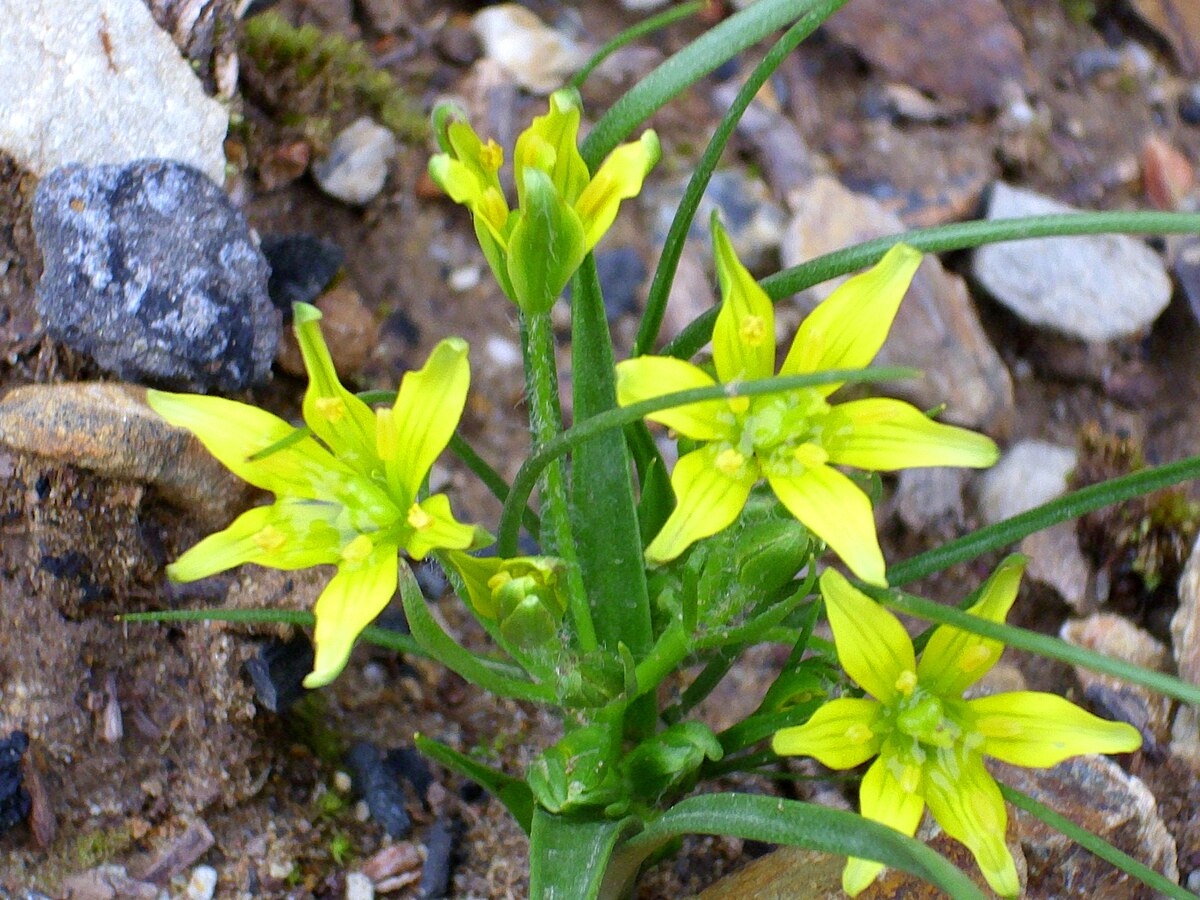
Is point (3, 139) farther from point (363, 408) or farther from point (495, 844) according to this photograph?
point (495, 844)

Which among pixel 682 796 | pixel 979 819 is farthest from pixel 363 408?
pixel 979 819

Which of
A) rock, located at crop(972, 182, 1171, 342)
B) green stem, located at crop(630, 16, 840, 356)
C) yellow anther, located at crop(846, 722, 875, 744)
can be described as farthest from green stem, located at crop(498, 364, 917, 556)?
rock, located at crop(972, 182, 1171, 342)

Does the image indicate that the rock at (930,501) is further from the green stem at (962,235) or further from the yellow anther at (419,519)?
the yellow anther at (419,519)

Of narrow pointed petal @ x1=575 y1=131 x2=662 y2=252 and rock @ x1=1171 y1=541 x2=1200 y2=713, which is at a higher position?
narrow pointed petal @ x1=575 y1=131 x2=662 y2=252

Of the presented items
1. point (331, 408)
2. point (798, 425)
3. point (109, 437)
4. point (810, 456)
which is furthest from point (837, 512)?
point (109, 437)

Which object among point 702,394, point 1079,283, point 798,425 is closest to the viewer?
point 702,394

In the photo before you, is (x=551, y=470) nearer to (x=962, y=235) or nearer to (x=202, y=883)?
(x=962, y=235)

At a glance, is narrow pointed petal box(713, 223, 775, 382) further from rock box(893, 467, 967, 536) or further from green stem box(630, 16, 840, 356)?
rock box(893, 467, 967, 536)
